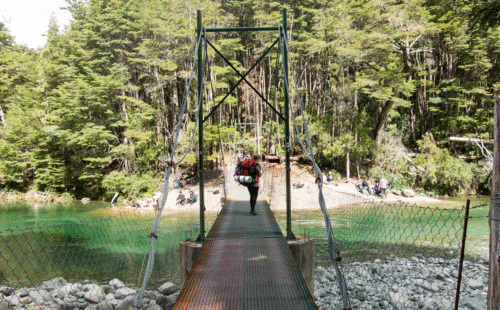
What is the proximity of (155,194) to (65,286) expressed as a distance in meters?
10.8

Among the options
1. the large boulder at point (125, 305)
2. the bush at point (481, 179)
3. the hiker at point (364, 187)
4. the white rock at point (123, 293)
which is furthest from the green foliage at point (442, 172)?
the large boulder at point (125, 305)

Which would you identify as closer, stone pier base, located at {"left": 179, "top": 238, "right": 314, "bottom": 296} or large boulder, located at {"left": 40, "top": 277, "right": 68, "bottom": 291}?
stone pier base, located at {"left": 179, "top": 238, "right": 314, "bottom": 296}

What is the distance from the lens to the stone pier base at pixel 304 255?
116 inches

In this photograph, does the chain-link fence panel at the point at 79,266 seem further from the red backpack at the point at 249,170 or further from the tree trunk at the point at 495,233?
the tree trunk at the point at 495,233

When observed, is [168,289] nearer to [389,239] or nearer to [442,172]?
[389,239]

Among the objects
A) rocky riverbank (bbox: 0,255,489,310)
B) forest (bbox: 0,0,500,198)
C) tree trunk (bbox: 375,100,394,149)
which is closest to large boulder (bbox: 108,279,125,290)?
rocky riverbank (bbox: 0,255,489,310)

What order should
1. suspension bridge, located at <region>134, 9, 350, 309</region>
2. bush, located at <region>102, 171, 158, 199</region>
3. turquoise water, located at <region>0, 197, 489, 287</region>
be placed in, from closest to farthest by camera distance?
suspension bridge, located at <region>134, 9, 350, 309</region>, turquoise water, located at <region>0, 197, 489, 287</region>, bush, located at <region>102, 171, 158, 199</region>

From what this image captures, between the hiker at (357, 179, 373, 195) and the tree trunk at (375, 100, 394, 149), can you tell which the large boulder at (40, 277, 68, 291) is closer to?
the hiker at (357, 179, 373, 195)

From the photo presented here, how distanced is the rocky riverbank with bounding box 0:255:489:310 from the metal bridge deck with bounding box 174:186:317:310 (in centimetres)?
141

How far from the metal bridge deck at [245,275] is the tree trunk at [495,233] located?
92 cm

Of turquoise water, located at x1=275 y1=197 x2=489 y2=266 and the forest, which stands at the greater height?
the forest

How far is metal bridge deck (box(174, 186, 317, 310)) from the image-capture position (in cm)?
181

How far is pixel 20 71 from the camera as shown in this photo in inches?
831

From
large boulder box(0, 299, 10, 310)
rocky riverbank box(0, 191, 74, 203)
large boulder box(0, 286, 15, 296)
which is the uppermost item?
large boulder box(0, 299, 10, 310)
